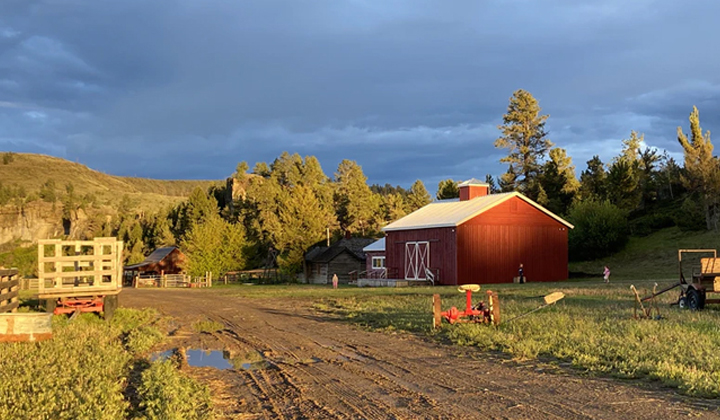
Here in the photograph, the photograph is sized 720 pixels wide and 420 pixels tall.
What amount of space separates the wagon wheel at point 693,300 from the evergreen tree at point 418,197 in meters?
68.7

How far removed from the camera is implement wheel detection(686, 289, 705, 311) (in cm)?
1639

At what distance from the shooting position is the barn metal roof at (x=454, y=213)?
4045 centimetres

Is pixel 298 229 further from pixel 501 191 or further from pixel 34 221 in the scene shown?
pixel 34 221

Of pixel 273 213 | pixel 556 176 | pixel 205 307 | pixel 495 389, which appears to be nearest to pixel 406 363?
pixel 495 389

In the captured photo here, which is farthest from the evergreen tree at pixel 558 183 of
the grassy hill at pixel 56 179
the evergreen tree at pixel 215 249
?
the grassy hill at pixel 56 179

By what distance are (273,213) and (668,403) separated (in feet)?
229

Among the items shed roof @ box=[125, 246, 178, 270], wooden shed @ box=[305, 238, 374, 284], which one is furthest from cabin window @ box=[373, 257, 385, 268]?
shed roof @ box=[125, 246, 178, 270]

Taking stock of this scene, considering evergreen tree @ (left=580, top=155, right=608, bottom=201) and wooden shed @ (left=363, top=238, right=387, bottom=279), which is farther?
evergreen tree @ (left=580, top=155, right=608, bottom=201)

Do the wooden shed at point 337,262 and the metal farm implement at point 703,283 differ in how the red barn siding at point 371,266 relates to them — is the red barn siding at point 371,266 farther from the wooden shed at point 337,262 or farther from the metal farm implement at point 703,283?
the metal farm implement at point 703,283

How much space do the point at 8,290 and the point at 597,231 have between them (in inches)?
1811

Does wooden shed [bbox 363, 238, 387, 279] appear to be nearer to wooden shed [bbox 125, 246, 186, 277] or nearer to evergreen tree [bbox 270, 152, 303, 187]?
wooden shed [bbox 125, 246, 186, 277]

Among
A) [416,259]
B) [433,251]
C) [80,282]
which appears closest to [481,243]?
[433,251]

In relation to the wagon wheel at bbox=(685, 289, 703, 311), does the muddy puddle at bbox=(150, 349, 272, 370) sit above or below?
below

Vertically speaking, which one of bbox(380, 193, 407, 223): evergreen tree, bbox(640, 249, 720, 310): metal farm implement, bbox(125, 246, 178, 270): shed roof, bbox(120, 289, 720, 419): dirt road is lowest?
bbox(120, 289, 720, 419): dirt road
